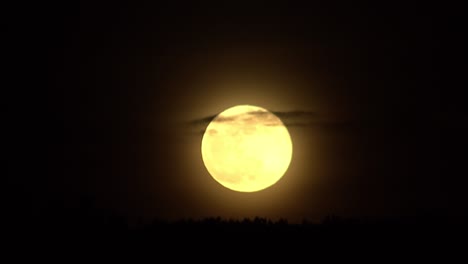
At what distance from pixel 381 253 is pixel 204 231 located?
10.8m

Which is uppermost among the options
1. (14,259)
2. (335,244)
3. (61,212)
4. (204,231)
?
(61,212)

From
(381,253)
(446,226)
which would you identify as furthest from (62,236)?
(446,226)

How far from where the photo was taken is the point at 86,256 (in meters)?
36.4

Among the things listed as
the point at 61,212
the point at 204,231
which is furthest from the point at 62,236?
the point at 61,212

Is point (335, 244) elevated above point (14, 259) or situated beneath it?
elevated above

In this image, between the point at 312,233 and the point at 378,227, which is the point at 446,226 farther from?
the point at 312,233

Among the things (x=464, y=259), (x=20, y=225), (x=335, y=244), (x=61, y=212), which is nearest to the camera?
(x=464, y=259)

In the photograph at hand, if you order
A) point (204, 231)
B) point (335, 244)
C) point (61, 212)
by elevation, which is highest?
point (61, 212)

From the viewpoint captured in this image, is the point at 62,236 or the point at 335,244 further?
the point at 62,236

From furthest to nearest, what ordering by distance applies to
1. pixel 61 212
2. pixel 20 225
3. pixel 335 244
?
pixel 61 212 < pixel 20 225 < pixel 335 244

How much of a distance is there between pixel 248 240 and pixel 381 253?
6.83 metres

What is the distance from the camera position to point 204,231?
43.8m

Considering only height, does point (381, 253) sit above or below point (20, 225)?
below

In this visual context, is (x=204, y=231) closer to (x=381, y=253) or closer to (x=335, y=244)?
(x=335, y=244)
